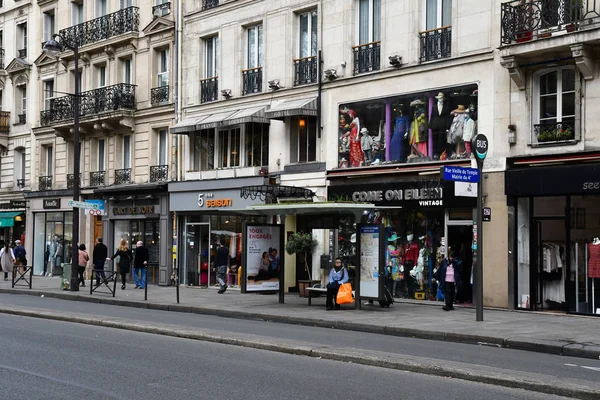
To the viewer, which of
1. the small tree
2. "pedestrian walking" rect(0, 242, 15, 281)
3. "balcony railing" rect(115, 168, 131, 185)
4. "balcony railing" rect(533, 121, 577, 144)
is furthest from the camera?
"pedestrian walking" rect(0, 242, 15, 281)

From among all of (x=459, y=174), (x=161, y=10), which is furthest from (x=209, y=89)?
(x=459, y=174)

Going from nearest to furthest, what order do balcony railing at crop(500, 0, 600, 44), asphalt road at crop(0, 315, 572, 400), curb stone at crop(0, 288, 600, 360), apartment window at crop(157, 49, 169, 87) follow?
asphalt road at crop(0, 315, 572, 400) < curb stone at crop(0, 288, 600, 360) < balcony railing at crop(500, 0, 600, 44) < apartment window at crop(157, 49, 169, 87)

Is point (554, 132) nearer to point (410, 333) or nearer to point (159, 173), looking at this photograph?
point (410, 333)

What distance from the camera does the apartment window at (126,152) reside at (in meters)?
32.6

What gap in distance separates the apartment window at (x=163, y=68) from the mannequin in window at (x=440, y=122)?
12919 millimetres

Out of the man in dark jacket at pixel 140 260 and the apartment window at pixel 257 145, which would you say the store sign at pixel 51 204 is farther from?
the apartment window at pixel 257 145

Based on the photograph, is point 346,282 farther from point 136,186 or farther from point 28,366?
point 136,186

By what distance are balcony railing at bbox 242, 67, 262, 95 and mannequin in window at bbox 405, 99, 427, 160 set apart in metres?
6.78

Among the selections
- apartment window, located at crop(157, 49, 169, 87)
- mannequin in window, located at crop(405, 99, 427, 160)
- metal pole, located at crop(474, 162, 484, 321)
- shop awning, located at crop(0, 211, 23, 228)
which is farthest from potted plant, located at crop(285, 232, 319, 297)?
shop awning, located at crop(0, 211, 23, 228)

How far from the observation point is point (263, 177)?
26297mm

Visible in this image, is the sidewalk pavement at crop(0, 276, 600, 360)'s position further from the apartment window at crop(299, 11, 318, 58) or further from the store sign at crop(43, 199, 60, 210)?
the store sign at crop(43, 199, 60, 210)

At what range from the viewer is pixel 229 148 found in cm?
2814

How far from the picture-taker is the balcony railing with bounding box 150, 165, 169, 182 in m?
30.5

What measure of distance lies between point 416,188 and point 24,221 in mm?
23389
